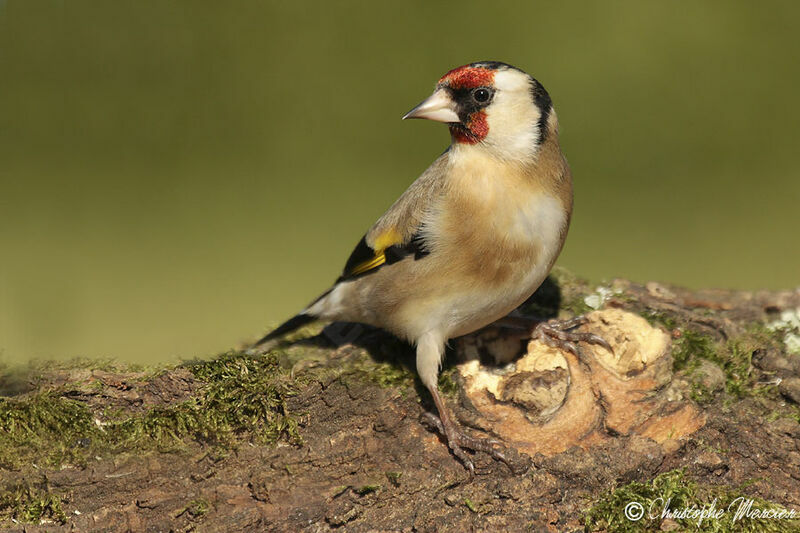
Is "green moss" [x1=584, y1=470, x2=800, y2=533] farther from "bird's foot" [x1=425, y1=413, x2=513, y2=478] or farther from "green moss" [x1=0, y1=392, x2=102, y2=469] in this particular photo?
"green moss" [x1=0, y1=392, x2=102, y2=469]

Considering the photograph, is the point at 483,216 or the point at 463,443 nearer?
the point at 463,443

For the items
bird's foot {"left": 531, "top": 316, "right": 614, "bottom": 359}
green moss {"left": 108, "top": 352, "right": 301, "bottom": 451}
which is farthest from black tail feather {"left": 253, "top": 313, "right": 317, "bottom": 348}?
bird's foot {"left": 531, "top": 316, "right": 614, "bottom": 359}

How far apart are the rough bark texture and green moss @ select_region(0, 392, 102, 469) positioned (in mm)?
53

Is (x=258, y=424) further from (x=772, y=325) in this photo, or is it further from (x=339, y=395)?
(x=772, y=325)

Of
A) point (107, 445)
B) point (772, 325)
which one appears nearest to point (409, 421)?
point (107, 445)

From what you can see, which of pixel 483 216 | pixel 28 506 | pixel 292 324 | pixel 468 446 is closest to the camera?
pixel 28 506

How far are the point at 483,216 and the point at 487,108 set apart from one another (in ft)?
1.80

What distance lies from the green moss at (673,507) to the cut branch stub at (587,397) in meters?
0.24

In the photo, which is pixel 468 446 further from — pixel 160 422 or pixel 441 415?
pixel 160 422

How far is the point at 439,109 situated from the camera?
4008mm

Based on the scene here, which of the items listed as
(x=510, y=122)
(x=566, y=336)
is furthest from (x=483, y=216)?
(x=566, y=336)

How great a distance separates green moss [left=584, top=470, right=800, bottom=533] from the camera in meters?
3.52

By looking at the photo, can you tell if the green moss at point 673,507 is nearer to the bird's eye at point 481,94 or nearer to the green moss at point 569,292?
the green moss at point 569,292

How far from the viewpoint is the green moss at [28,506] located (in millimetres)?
3426
